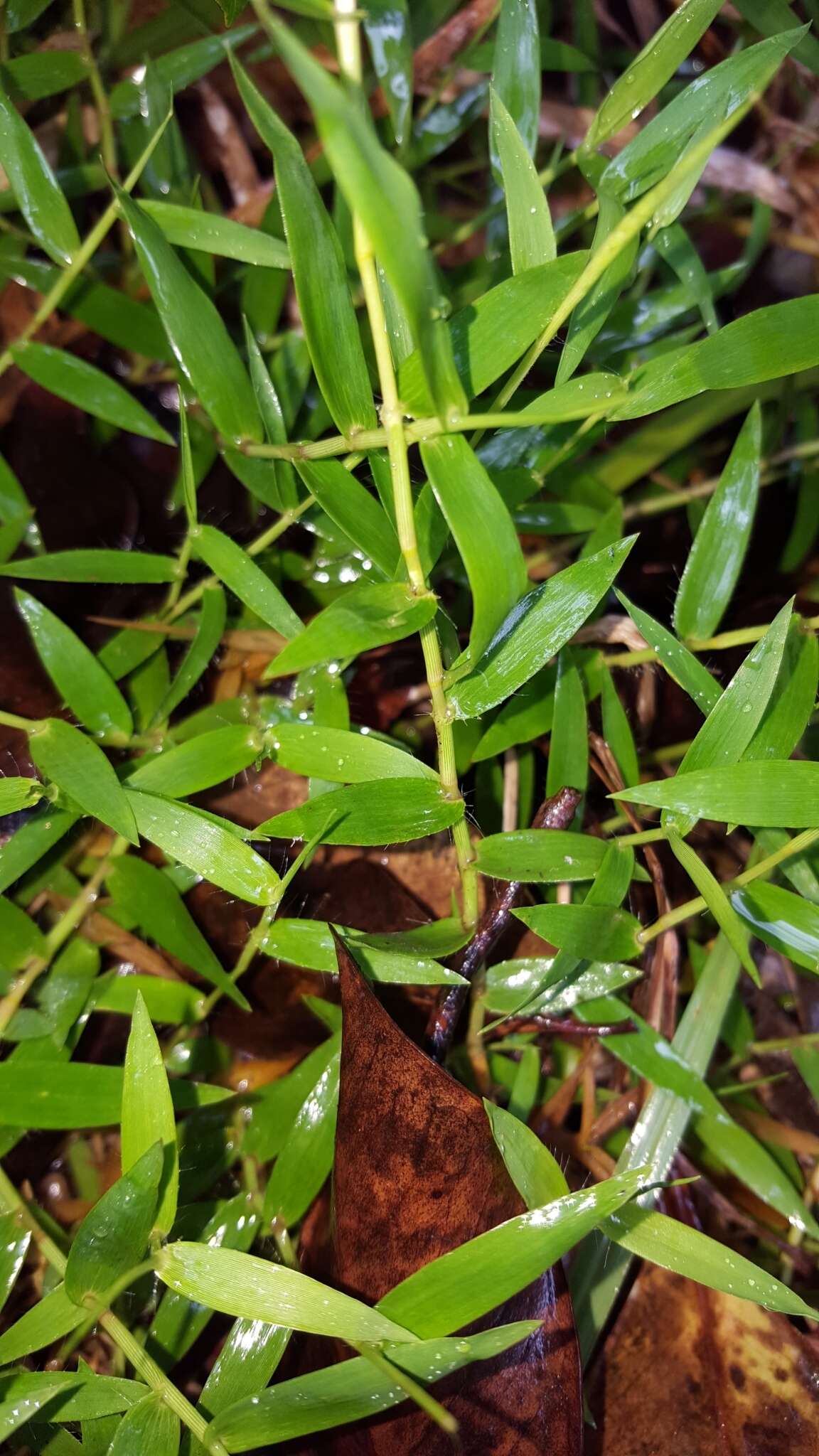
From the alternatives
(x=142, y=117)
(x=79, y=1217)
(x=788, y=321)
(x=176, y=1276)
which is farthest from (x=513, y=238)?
(x=79, y=1217)

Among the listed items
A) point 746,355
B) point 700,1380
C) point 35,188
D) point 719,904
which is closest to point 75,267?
point 35,188

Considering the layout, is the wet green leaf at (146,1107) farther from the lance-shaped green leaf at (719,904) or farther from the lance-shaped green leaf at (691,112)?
the lance-shaped green leaf at (691,112)

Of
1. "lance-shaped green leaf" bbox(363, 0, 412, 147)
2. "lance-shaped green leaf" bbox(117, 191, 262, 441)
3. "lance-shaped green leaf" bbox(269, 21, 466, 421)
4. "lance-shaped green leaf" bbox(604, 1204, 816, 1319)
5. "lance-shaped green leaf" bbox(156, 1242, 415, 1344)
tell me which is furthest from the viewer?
"lance-shaped green leaf" bbox(363, 0, 412, 147)

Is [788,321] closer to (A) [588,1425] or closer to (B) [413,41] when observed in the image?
(B) [413,41]

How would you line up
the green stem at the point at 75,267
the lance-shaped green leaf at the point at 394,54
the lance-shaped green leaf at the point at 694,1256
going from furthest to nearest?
1. the lance-shaped green leaf at the point at 394,54
2. the green stem at the point at 75,267
3. the lance-shaped green leaf at the point at 694,1256

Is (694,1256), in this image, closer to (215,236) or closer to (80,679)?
Result: (80,679)

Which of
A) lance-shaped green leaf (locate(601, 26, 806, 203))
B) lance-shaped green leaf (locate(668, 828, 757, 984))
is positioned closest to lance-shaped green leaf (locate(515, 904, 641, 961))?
lance-shaped green leaf (locate(668, 828, 757, 984))

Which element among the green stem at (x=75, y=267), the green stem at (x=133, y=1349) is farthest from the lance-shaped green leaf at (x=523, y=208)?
the green stem at (x=133, y=1349)

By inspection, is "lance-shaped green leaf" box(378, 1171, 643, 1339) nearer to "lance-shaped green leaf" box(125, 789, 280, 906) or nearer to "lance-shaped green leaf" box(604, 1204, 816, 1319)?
"lance-shaped green leaf" box(604, 1204, 816, 1319)
